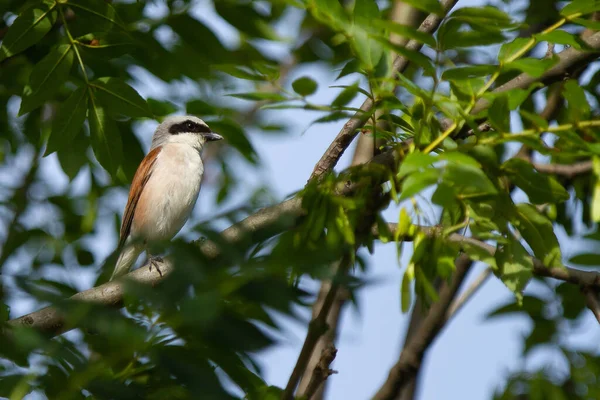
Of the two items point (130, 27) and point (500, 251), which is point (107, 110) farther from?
point (500, 251)

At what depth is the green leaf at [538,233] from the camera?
7.93 ft

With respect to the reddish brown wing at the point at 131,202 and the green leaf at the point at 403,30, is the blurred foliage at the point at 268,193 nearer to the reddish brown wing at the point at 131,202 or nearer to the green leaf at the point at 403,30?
the green leaf at the point at 403,30

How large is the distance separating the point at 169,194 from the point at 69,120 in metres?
2.43

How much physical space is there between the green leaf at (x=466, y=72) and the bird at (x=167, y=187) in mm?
3379

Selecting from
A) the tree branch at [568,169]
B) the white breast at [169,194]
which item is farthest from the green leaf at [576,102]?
the white breast at [169,194]

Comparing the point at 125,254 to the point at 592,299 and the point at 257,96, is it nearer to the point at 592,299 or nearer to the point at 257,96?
the point at 257,96

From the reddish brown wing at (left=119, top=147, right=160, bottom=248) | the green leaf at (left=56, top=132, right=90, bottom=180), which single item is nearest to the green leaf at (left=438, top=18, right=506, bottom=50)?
the green leaf at (left=56, top=132, right=90, bottom=180)

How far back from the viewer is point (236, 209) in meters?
1.93

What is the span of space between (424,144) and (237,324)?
103cm

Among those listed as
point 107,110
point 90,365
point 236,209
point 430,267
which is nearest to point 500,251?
point 430,267

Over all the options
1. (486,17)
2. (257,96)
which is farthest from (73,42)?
(486,17)

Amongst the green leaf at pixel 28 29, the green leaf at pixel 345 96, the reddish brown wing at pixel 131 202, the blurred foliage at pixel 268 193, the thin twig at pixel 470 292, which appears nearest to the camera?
the blurred foliage at pixel 268 193

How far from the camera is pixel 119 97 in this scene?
3385 millimetres

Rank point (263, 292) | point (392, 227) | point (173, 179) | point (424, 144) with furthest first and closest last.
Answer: point (173, 179) < point (392, 227) < point (424, 144) < point (263, 292)
